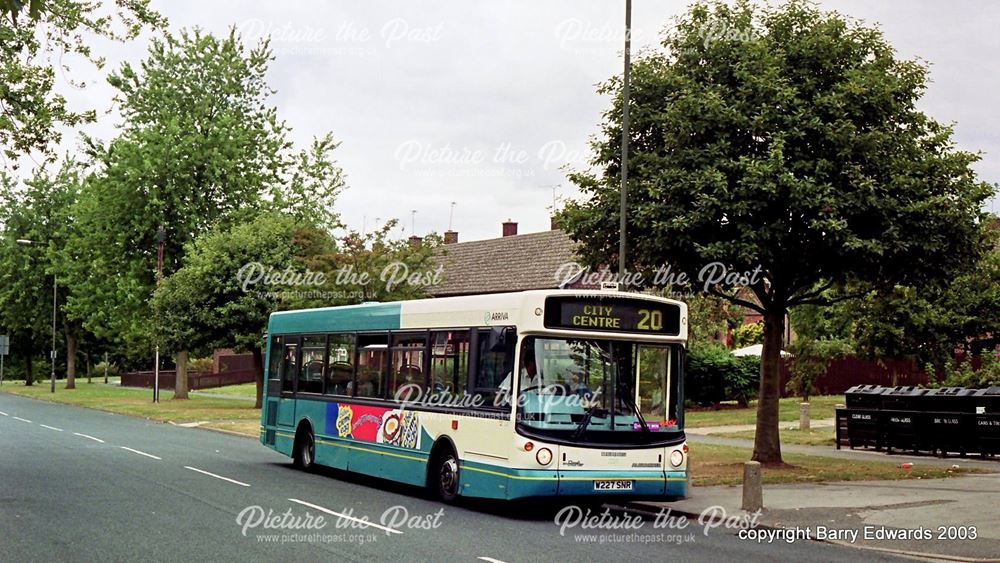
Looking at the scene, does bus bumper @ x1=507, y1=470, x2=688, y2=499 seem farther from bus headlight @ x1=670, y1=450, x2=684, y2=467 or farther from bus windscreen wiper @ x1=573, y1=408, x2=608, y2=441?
bus windscreen wiper @ x1=573, y1=408, x2=608, y2=441

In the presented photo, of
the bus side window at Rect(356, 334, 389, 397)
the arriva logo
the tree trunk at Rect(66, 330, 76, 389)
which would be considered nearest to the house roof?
the tree trunk at Rect(66, 330, 76, 389)

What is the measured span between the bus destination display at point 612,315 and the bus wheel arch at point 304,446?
288 inches

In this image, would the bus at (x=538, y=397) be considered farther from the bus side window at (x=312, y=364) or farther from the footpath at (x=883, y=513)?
the bus side window at (x=312, y=364)

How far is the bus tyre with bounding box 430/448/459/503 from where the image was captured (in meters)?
15.5

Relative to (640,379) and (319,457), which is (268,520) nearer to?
(640,379)

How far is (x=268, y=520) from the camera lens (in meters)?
13.5

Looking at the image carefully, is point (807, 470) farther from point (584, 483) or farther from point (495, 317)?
point (495, 317)

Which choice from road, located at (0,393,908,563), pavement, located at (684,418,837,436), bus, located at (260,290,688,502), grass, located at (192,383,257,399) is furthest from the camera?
grass, located at (192,383,257,399)

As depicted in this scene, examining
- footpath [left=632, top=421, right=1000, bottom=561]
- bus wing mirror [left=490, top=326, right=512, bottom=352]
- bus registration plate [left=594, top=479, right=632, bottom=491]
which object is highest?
bus wing mirror [left=490, top=326, right=512, bottom=352]

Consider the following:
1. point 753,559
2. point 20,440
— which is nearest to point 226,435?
point 20,440

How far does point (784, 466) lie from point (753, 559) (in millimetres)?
9974

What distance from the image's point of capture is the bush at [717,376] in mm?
43250

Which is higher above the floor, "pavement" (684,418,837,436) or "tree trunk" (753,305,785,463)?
"tree trunk" (753,305,785,463)

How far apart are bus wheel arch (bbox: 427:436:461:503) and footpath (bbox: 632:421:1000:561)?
103 inches
